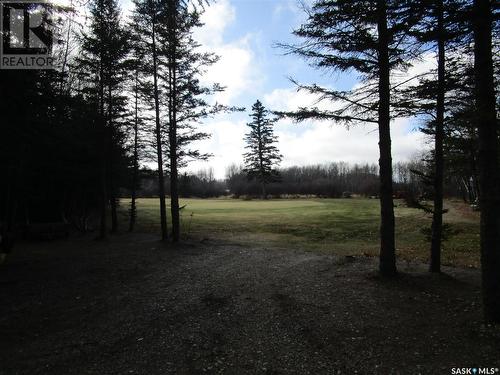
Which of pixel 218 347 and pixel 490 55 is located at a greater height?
pixel 490 55

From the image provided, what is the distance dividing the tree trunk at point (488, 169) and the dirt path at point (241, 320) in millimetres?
665

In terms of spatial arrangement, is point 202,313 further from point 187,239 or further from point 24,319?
point 187,239

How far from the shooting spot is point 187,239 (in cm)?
1716

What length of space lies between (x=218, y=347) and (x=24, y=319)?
152 inches

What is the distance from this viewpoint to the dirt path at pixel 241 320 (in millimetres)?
4488

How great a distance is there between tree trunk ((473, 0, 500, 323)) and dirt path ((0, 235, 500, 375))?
665 mm

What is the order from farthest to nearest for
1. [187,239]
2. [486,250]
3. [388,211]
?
[187,239]
[388,211]
[486,250]

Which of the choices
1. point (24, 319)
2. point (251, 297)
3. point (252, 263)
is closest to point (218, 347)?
point (251, 297)

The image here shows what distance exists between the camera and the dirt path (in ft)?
14.7

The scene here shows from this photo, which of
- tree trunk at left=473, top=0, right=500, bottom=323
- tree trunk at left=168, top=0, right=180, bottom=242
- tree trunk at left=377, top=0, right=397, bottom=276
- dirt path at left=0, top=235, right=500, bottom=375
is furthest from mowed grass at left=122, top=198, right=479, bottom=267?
tree trunk at left=473, top=0, right=500, bottom=323

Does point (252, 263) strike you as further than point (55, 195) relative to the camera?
No

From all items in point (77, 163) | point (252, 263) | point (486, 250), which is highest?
point (77, 163)

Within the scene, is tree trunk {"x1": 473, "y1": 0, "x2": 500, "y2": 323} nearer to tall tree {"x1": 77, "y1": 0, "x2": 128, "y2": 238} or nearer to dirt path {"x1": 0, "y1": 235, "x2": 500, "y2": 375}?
dirt path {"x1": 0, "y1": 235, "x2": 500, "y2": 375}

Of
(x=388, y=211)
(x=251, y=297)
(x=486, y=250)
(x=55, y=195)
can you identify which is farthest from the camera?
(x=55, y=195)
